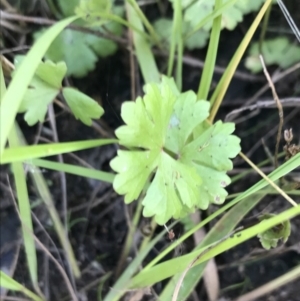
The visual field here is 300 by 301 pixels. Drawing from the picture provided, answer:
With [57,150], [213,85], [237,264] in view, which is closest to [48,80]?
[57,150]

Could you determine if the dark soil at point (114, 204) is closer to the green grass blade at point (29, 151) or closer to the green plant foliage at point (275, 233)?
the green plant foliage at point (275, 233)

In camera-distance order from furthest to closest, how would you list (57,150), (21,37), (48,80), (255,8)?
(21,37), (255,8), (48,80), (57,150)

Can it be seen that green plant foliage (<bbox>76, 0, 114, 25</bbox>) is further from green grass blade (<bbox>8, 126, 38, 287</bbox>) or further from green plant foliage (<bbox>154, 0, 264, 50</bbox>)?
green grass blade (<bbox>8, 126, 38, 287</bbox>)

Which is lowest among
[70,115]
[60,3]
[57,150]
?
[70,115]

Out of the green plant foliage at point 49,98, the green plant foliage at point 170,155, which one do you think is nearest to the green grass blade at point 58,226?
the green plant foliage at point 49,98

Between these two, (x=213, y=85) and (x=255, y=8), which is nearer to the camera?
(x=255, y=8)

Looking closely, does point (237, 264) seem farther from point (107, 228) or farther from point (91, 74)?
point (91, 74)

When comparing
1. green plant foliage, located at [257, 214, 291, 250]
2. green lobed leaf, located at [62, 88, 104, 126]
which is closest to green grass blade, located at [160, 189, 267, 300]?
green plant foliage, located at [257, 214, 291, 250]
